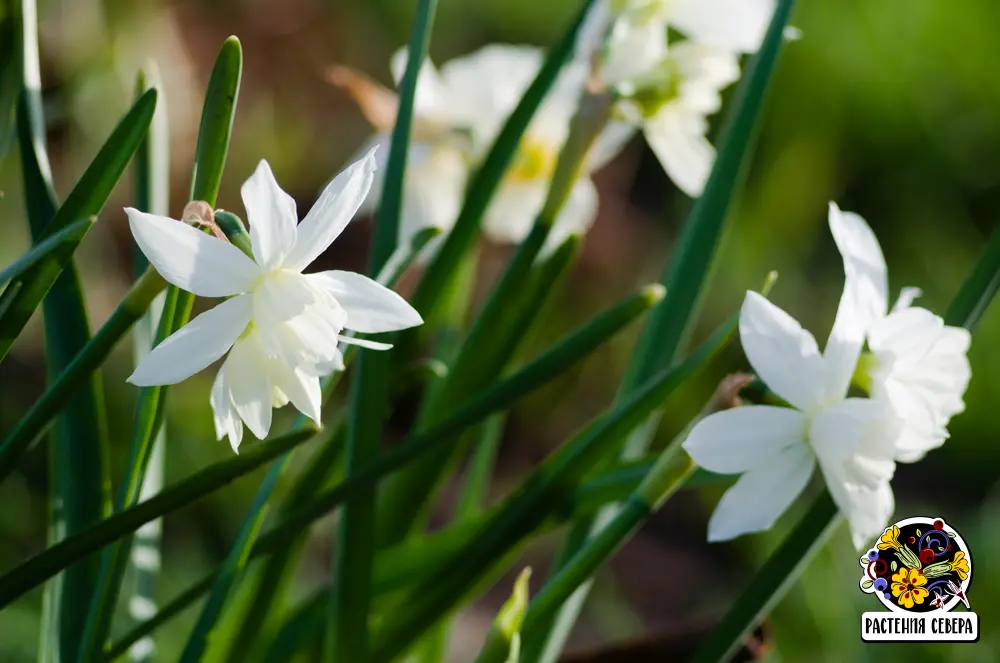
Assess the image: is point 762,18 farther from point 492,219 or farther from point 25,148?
point 25,148

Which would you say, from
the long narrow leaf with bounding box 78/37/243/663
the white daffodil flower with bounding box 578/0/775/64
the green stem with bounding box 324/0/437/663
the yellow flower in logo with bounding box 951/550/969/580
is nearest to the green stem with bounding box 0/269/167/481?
→ the long narrow leaf with bounding box 78/37/243/663

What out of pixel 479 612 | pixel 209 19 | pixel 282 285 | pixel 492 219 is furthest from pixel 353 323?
pixel 209 19

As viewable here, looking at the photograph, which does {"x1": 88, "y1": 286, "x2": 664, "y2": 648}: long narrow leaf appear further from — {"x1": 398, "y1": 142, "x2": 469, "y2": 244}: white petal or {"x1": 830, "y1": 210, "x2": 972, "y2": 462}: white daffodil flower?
{"x1": 398, "y1": 142, "x2": 469, "y2": 244}: white petal

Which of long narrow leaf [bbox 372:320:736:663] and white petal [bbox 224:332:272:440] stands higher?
white petal [bbox 224:332:272:440]

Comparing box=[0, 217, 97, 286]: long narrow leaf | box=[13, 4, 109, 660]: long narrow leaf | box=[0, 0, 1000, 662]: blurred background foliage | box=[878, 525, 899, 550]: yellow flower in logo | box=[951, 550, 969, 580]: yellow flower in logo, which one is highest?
box=[0, 217, 97, 286]: long narrow leaf

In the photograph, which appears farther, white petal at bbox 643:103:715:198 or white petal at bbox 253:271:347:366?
white petal at bbox 643:103:715:198

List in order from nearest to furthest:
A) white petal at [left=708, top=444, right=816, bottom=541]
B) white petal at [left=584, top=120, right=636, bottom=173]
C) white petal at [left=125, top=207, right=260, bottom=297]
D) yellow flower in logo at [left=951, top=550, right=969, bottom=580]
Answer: white petal at [left=125, top=207, right=260, bottom=297]
white petal at [left=708, top=444, right=816, bottom=541]
yellow flower in logo at [left=951, top=550, right=969, bottom=580]
white petal at [left=584, top=120, right=636, bottom=173]
